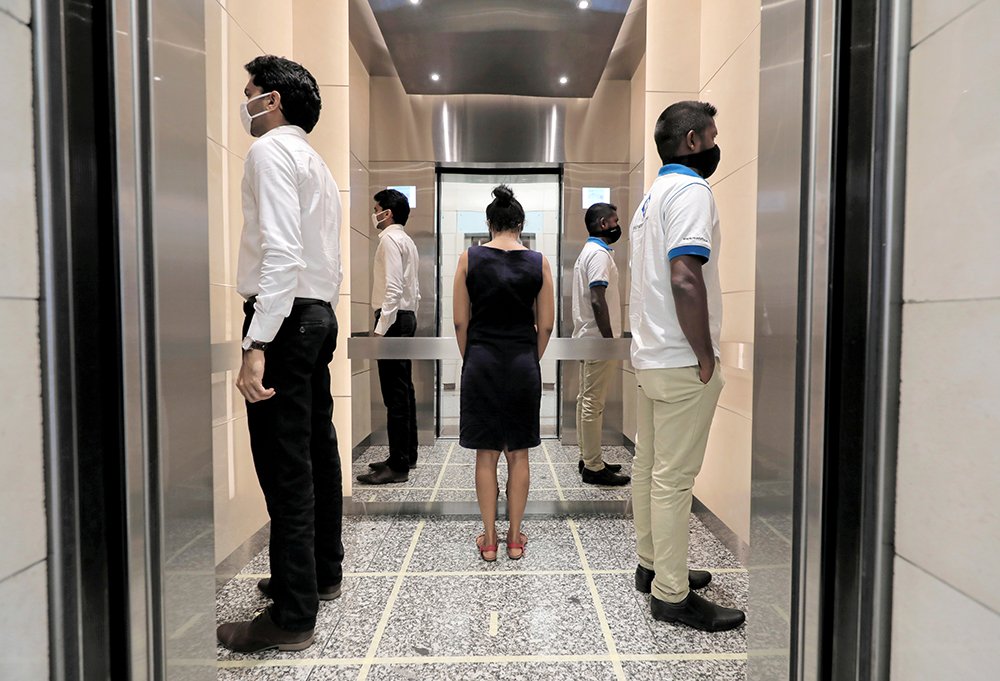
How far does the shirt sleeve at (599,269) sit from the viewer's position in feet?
9.43

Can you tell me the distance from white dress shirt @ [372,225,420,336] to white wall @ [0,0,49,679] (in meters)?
2.16

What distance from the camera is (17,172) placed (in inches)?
27.9

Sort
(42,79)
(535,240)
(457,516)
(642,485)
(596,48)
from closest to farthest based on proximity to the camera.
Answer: (42,79), (642,485), (596,48), (457,516), (535,240)

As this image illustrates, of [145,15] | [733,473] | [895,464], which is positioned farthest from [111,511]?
[733,473]

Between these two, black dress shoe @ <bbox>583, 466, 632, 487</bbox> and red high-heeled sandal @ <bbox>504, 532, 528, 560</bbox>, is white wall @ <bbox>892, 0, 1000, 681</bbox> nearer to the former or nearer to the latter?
red high-heeled sandal @ <bbox>504, 532, 528, 560</bbox>

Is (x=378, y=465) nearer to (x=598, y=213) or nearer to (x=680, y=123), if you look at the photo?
(x=598, y=213)

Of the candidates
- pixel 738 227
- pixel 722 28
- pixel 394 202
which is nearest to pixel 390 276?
pixel 394 202

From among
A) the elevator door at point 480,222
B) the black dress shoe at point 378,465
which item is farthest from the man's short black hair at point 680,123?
the black dress shoe at point 378,465

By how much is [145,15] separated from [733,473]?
2.59m

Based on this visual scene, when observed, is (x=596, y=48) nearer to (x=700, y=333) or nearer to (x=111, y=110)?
(x=700, y=333)

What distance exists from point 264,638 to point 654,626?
4.28ft

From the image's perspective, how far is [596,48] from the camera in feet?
8.80

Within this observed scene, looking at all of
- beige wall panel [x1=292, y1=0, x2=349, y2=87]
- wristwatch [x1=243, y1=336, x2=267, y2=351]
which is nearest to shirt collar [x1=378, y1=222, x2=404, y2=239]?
beige wall panel [x1=292, y1=0, x2=349, y2=87]

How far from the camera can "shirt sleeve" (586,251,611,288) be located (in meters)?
2.87
